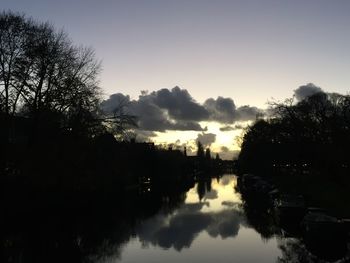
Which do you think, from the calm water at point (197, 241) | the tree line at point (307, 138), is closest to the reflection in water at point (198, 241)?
the calm water at point (197, 241)

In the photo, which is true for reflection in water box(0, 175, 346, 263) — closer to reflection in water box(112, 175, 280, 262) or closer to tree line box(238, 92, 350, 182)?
reflection in water box(112, 175, 280, 262)

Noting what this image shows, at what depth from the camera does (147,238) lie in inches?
1243

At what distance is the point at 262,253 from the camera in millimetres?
25250

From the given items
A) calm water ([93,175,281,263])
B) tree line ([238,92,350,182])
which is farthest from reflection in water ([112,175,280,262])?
tree line ([238,92,350,182])

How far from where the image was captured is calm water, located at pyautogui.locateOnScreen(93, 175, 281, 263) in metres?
24.5

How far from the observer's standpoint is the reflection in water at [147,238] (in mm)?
24344

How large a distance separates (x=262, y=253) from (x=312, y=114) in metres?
46.9

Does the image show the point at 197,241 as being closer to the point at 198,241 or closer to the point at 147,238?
the point at 198,241

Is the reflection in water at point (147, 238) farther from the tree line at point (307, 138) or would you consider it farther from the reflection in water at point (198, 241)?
the tree line at point (307, 138)

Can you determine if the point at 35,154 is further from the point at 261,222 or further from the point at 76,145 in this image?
the point at 261,222

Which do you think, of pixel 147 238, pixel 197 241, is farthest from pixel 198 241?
pixel 147 238

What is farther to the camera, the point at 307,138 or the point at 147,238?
the point at 307,138

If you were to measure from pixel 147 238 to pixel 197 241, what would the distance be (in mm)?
3833

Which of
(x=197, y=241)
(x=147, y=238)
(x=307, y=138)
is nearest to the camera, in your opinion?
(x=197, y=241)
